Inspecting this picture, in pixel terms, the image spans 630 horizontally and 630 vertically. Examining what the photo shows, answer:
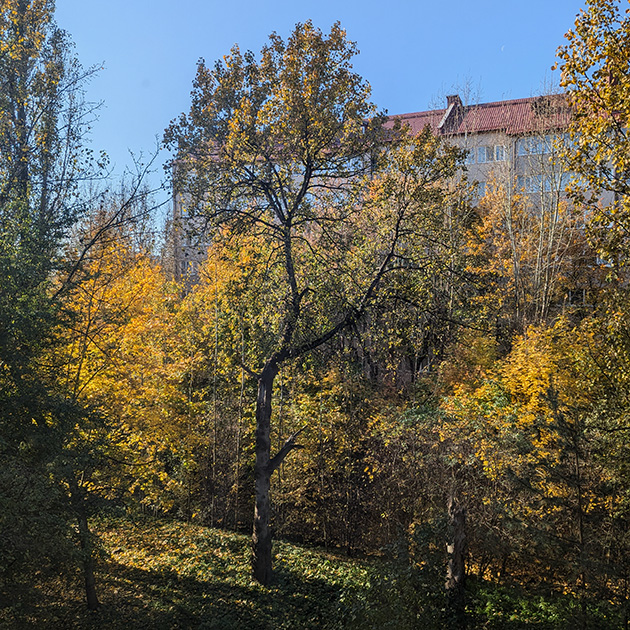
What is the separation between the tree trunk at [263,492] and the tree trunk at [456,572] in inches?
154

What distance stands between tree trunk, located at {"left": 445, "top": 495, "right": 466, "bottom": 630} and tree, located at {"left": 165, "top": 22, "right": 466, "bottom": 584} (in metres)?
3.80

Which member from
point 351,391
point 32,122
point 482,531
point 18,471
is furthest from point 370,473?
point 32,122

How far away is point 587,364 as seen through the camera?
1020 cm

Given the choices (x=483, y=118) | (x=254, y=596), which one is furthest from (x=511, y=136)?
(x=254, y=596)

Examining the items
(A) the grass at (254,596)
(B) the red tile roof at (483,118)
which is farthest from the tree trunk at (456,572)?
(B) the red tile roof at (483,118)

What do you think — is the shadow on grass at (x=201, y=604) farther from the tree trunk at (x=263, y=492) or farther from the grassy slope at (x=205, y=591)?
the tree trunk at (x=263, y=492)

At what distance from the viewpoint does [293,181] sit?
12.3m

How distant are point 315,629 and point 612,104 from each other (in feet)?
32.6

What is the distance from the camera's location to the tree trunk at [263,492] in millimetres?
12047

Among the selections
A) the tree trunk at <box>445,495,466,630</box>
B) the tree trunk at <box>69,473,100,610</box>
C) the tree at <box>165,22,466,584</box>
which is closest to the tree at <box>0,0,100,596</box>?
the tree trunk at <box>69,473,100,610</box>

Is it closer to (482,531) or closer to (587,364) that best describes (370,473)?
(482,531)

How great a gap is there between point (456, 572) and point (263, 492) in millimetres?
4271

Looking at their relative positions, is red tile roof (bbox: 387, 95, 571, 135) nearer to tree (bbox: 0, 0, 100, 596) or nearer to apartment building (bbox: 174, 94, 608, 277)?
apartment building (bbox: 174, 94, 608, 277)

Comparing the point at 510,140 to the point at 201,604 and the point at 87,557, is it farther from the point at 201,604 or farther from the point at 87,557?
the point at 87,557
